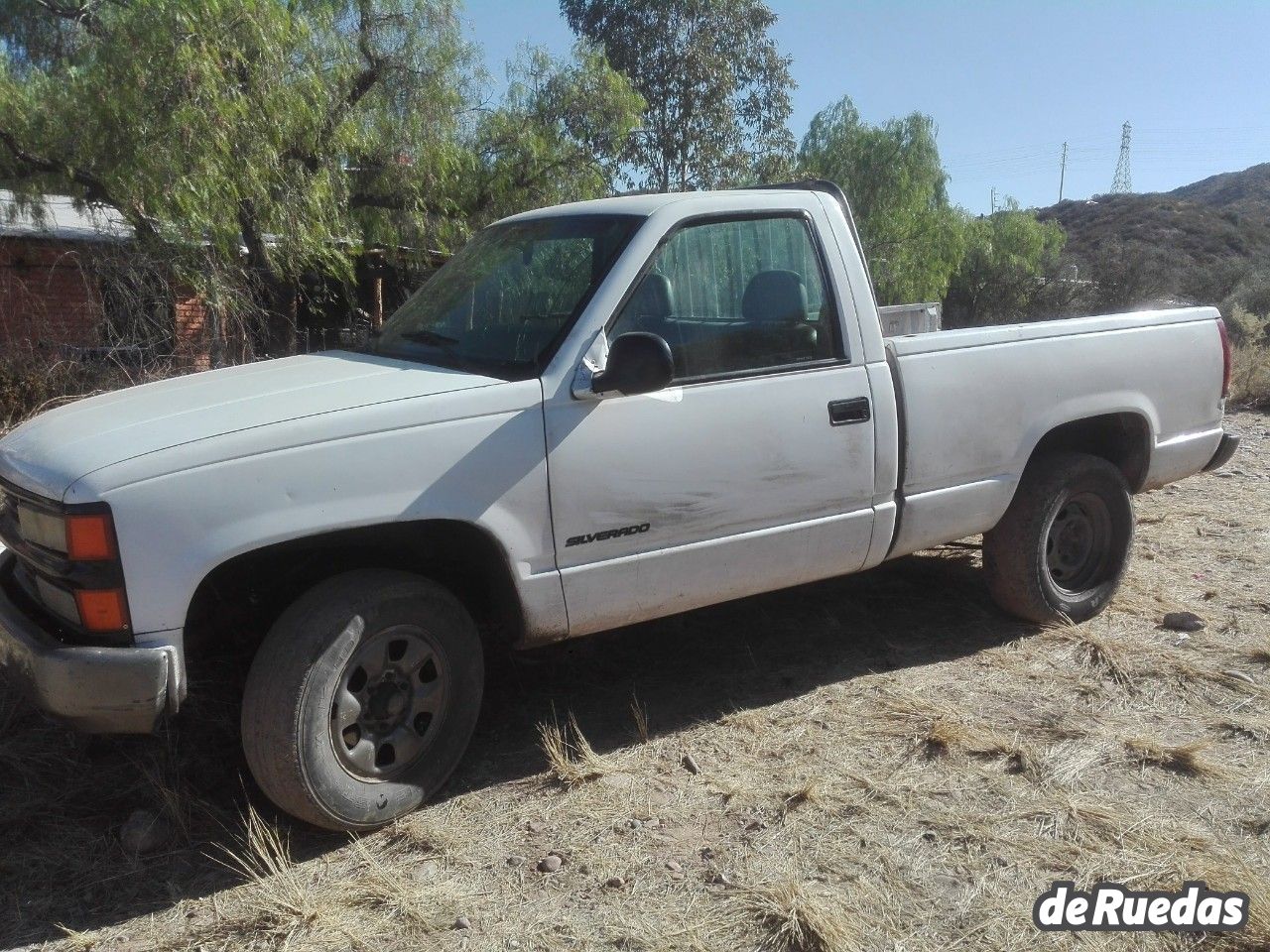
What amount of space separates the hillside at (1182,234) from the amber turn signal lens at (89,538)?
107ft

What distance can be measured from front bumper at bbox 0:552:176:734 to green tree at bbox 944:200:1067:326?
3069 cm

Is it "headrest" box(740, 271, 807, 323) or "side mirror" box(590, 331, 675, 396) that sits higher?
"headrest" box(740, 271, 807, 323)

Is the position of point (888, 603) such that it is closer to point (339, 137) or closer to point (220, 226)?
point (220, 226)

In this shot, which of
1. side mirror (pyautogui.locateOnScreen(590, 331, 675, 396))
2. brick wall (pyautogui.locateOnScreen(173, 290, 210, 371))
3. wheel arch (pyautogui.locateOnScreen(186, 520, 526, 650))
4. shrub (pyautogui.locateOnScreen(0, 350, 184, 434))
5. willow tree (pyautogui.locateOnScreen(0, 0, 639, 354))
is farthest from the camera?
willow tree (pyautogui.locateOnScreen(0, 0, 639, 354))

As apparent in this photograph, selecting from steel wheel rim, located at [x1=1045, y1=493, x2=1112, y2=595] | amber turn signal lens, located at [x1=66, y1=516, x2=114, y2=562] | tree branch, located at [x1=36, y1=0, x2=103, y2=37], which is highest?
tree branch, located at [x1=36, y1=0, x2=103, y2=37]

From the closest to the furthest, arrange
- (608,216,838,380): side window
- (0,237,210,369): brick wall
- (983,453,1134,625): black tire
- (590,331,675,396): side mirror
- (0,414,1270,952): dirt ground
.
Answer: (0,414,1270,952): dirt ground, (590,331,675,396): side mirror, (608,216,838,380): side window, (983,453,1134,625): black tire, (0,237,210,369): brick wall

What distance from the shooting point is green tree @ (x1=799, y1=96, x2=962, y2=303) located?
3319 cm

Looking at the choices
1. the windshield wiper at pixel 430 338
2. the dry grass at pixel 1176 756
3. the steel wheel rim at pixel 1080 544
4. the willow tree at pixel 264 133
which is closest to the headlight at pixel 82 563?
the windshield wiper at pixel 430 338

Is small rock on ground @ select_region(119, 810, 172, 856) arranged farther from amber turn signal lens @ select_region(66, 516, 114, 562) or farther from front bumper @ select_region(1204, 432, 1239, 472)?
front bumper @ select_region(1204, 432, 1239, 472)

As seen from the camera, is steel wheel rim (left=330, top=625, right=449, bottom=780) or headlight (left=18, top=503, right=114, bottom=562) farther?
steel wheel rim (left=330, top=625, right=449, bottom=780)

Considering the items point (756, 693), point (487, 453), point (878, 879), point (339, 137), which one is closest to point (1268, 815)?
point (878, 879)

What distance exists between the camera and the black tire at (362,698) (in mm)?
3189

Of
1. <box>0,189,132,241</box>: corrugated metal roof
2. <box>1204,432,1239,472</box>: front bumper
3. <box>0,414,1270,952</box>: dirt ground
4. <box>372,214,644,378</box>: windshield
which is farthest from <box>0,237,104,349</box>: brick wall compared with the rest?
<box>1204,432,1239,472</box>: front bumper

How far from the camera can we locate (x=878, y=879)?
124 inches
